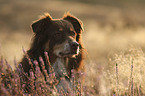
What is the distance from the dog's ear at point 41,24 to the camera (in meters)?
4.61

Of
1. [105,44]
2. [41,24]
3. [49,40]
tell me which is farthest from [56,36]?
[105,44]

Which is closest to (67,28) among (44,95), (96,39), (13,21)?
(44,95)

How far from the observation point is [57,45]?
455 centimetres

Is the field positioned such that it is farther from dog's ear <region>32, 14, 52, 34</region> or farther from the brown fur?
dog's ear <region>32, 14, 52, 34</region>

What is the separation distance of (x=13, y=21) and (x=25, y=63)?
22145 millimetres

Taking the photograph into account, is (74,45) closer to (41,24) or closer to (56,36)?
(56,36)

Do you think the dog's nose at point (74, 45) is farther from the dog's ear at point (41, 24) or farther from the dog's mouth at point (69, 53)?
the dog's ear at point (41, 24)

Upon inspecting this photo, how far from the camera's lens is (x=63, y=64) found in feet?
15.5

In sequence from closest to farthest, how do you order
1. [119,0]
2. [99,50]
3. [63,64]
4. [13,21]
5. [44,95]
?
[44,95] < [63,64] < [99,50] < [13,21] < [119,0]

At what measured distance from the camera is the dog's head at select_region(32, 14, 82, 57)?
443cm

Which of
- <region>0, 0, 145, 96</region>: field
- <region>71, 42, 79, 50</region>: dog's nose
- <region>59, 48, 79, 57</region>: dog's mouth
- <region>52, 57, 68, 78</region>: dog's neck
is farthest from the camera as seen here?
<region>52, 57, 68, 78</region>: dog's neck

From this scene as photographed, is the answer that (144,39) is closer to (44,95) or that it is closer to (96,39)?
(96,39)

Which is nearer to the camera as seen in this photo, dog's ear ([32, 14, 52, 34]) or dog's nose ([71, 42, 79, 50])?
→ dog's nose ([71, 42, 79, 50])

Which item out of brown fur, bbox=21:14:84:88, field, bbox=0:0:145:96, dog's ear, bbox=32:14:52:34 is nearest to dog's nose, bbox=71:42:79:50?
brown fur, bbox=21:14:84:88
